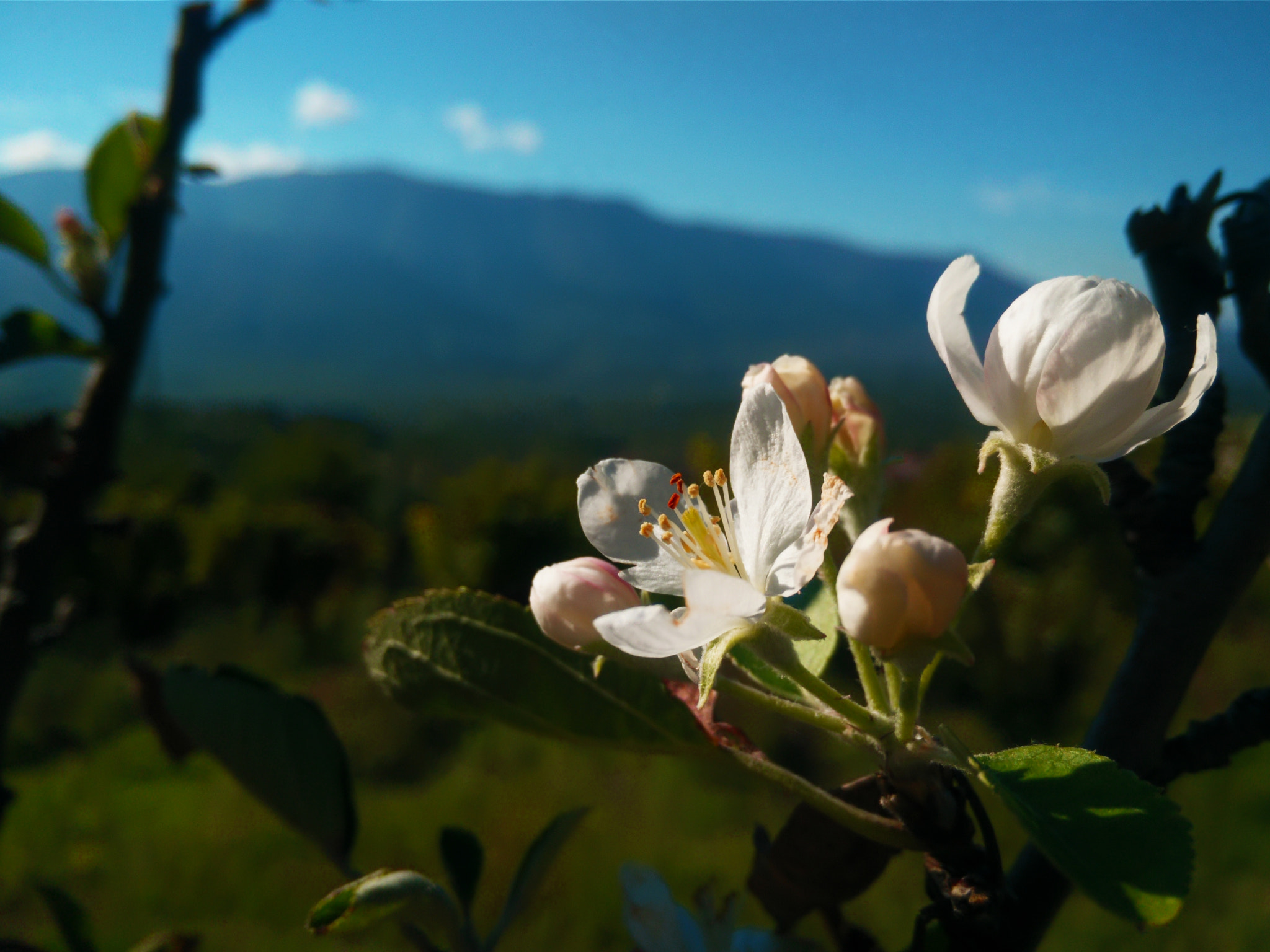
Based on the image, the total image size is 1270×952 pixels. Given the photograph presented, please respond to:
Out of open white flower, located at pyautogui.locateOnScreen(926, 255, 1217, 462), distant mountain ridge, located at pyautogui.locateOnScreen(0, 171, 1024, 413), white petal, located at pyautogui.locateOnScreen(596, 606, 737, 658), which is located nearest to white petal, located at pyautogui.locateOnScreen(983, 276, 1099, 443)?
open white flower, located at pyautogui.locateOnScreen(926, 255, 1217, 462)

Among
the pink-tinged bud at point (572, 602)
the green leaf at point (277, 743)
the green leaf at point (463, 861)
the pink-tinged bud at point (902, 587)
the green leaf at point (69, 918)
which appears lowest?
the green leaf at point (69, 918)

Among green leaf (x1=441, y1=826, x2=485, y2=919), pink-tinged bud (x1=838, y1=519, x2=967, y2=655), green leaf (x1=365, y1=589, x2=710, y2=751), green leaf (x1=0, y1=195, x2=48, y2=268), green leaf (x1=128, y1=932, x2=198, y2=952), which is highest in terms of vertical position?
green leaf (x1=0, y1=195, x2=48, y2=268)

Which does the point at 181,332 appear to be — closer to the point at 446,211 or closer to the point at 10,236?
the point at 446,211

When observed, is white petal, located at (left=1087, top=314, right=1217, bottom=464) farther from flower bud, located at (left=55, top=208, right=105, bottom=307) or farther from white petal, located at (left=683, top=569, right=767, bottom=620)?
flower bud, located at (left=55, top=208, right=105, bottom=307)

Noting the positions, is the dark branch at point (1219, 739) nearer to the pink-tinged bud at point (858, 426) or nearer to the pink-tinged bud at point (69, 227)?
the pink-tinged bud at point (858, 426)

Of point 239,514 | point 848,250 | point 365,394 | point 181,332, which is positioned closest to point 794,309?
point 848,250

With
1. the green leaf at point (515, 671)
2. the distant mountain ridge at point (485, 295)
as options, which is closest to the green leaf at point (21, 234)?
the green leaf at point (515, 671)
